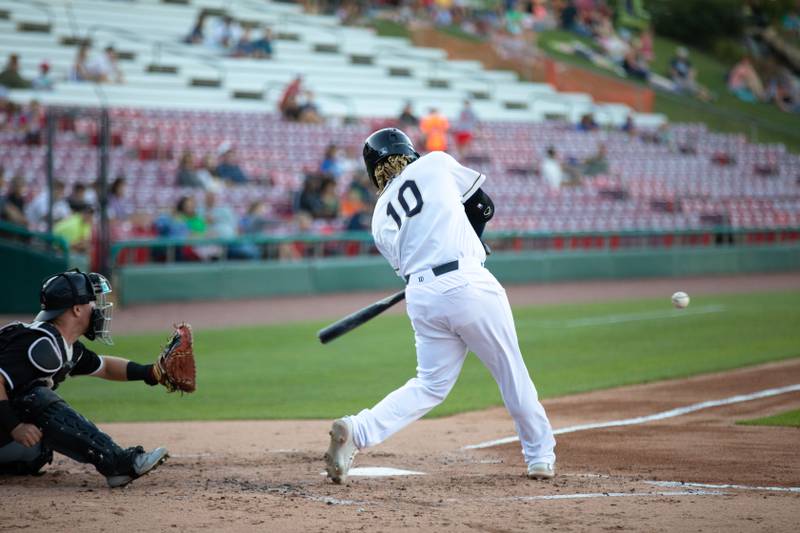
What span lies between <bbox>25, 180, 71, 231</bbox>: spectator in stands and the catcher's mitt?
10.7 meters

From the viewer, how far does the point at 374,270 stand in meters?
19.9

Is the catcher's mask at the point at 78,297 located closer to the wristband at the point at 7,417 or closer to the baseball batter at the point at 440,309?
the wristband at the point at 7,417

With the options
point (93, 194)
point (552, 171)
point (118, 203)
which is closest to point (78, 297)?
point (118, 203)

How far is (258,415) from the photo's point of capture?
30.9 feet

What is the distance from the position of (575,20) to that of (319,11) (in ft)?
A: 33.1

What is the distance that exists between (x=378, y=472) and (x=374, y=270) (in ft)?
43.5

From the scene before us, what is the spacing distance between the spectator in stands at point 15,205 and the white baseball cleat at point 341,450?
1149 centimetres

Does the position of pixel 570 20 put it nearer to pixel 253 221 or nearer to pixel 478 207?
pixel 253 221

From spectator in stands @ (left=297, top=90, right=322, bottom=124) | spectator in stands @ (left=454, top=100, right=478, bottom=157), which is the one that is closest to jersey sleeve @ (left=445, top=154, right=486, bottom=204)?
spectator in stands @ (left=297, top=90, right=322, bottom=124)

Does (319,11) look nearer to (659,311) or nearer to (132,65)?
(132,65)

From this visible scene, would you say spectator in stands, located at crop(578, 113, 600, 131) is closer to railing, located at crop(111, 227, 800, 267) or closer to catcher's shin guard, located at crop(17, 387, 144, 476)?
railing, located at crop(111, 227, 800, 267)

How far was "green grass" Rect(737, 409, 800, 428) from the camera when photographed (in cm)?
815

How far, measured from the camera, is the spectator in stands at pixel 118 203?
56.6 ft

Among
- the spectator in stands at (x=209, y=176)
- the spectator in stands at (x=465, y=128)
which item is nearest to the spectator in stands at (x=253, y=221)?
the spectator in stands at (x=209, y=176)
